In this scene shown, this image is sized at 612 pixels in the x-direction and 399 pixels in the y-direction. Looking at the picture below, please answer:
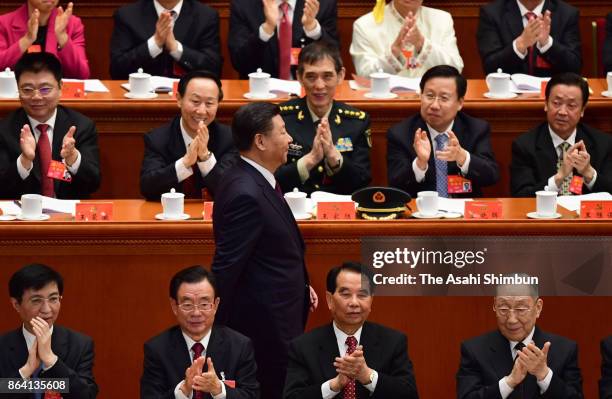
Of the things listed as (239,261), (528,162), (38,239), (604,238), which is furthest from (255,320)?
A: (528,162)

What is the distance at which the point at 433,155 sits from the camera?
503cm

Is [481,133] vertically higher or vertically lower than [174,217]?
higher

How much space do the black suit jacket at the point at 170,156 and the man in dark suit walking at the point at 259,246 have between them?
0.81 m

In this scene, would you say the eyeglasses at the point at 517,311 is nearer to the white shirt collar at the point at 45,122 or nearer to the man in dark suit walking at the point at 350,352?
the man in dark suit walking at the point at 350,352

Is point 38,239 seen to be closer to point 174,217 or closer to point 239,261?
point 174,217

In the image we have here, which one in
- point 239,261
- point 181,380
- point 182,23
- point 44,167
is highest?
point 182,23

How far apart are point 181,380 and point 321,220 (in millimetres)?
758

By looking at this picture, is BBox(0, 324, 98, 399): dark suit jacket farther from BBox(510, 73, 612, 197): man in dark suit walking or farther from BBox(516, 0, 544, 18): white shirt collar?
BBox(516, 0, 544, 18): white shirt collar

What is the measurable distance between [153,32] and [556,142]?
6.20ft

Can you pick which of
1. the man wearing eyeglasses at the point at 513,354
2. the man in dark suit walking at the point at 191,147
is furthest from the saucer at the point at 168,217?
the man wearing eyeglasses at the point at 513,354

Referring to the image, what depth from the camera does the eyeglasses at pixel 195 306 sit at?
13.0 feet

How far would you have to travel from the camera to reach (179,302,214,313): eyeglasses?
156 inches

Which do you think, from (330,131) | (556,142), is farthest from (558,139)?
(330,131)

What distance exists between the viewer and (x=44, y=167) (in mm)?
4922
